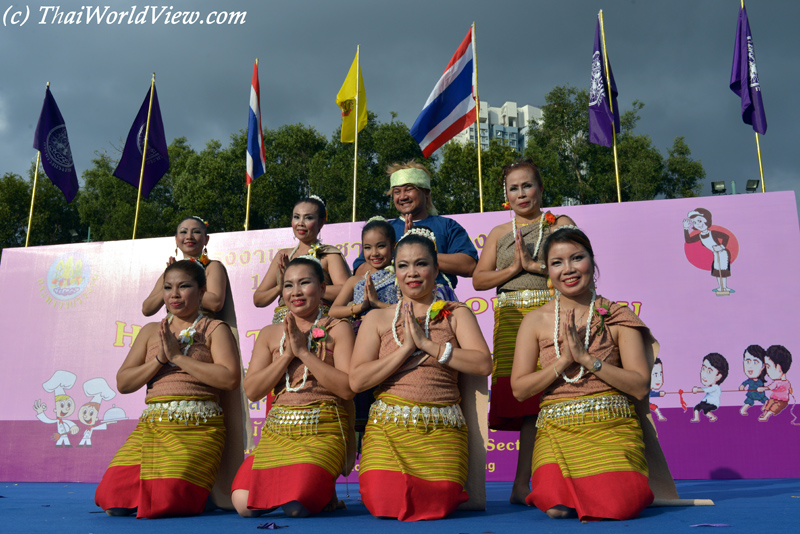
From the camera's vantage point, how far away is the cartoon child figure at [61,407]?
7.54 metres

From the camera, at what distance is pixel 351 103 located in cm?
1114

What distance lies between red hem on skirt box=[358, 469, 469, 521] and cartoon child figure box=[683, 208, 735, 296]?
14.2 ft

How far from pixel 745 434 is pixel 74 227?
2806 centimetres

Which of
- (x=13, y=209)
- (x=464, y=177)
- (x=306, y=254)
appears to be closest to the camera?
(x=306, y=254)

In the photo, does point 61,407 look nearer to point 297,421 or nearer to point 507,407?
point 297,421

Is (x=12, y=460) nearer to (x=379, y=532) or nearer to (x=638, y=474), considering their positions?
(x=379, y=532)

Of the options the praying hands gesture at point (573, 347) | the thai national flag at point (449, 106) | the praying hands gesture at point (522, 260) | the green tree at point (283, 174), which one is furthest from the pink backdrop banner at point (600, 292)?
the green tree at point (283, 174)

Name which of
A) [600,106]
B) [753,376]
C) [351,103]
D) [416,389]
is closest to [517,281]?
[416,389]

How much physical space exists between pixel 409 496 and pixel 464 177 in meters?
21.6

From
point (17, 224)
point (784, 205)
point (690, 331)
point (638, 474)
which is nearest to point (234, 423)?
point (638, 474)

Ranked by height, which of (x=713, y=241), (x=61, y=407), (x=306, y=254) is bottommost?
(x=61, y=407)

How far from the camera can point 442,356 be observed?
295 centimetres

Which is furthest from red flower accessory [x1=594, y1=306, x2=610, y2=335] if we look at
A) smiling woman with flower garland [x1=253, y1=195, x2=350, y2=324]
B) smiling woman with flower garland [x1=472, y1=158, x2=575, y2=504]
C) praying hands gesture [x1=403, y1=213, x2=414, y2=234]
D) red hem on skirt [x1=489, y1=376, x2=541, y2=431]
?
smiling woman with flower garland [x1=253, y1=195, x2=350, y2=324]

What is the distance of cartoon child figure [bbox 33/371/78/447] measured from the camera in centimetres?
754
